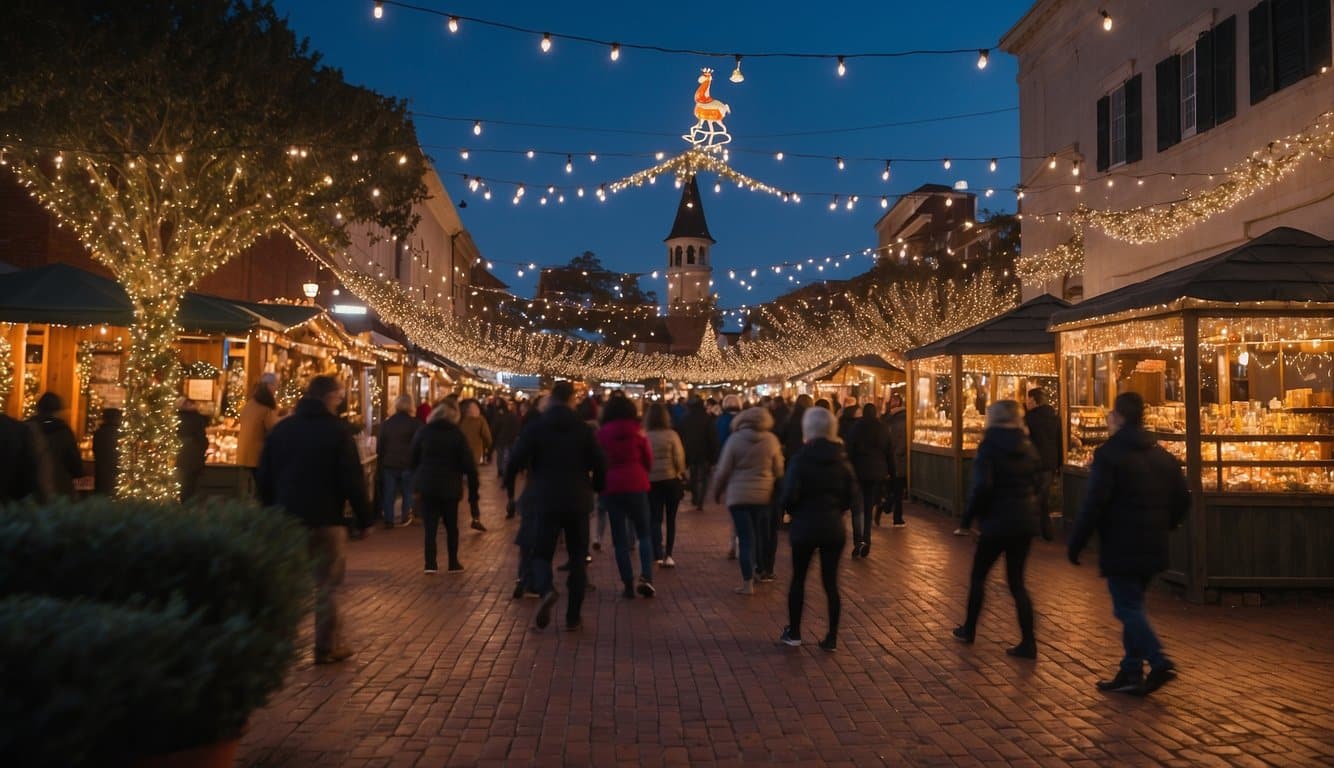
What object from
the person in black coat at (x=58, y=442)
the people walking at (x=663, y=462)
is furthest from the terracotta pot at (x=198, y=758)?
the people walking at (x=663, y=462)

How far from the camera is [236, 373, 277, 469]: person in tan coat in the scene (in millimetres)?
11086

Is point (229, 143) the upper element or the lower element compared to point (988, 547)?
upper

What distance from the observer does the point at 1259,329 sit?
35.9ft

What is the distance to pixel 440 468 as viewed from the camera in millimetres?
10844

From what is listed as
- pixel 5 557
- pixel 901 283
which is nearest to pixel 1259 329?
pixel 5 557

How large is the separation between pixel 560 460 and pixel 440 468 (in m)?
2.94

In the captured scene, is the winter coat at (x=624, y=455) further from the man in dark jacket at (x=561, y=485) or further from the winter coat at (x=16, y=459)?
the winter coat at (x=16, y=459)

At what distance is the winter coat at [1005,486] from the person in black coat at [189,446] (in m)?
9.33

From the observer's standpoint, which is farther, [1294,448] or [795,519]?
[1294,448]

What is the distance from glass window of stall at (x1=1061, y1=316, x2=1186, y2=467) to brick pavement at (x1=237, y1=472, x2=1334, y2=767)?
237 cm

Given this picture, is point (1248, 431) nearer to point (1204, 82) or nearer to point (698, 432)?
point (698, 432)

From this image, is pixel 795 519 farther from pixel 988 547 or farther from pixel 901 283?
pixel 901 283

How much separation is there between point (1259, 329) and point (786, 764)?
7996 millimetres

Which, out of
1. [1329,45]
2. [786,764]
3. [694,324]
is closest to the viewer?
[786,764]
